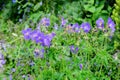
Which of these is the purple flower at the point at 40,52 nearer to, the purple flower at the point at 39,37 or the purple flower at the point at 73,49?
the purple flower at the point at 39,37

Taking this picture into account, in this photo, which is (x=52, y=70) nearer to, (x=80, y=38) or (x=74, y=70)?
(x=74, y=70)

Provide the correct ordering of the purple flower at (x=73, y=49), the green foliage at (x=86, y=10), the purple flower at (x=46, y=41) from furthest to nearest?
the green foliage at (x=86, y=10) → the purple flower at (x=73, y=49) → the purple flower at (x=46, y=41)

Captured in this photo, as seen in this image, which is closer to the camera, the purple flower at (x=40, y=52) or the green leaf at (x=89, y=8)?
the purple flower at (x=40, y=52)

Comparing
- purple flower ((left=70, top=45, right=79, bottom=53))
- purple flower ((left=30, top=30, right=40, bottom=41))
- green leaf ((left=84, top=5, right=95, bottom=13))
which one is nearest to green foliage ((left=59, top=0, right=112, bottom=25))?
green leaf ((left=84, top=5, right=95, bottom=13))

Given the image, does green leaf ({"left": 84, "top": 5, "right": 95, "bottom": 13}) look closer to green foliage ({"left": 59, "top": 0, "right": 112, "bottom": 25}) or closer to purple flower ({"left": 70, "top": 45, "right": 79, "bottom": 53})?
green foliage ({"left": 59, "top": 0, "right": 112, "bottom": 25})

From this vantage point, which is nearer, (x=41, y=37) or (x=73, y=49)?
(x=41, y=37)

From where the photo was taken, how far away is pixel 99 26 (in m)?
3.22

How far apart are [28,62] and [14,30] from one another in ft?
4.68

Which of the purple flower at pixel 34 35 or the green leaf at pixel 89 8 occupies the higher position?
the purple flower at pixel 34 35

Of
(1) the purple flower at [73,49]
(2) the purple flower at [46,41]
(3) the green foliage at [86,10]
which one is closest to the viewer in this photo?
(2) the purple flower at [46,41]

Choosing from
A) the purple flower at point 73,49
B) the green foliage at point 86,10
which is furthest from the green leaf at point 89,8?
the purple flower at point 73,49

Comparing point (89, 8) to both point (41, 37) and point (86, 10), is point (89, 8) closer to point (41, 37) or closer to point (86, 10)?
point (86, 10)

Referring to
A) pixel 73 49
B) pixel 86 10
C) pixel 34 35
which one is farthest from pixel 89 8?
pixel 34 35

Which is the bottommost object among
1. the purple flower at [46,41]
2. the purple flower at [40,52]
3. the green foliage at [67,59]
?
the green foliage at [67,59]
